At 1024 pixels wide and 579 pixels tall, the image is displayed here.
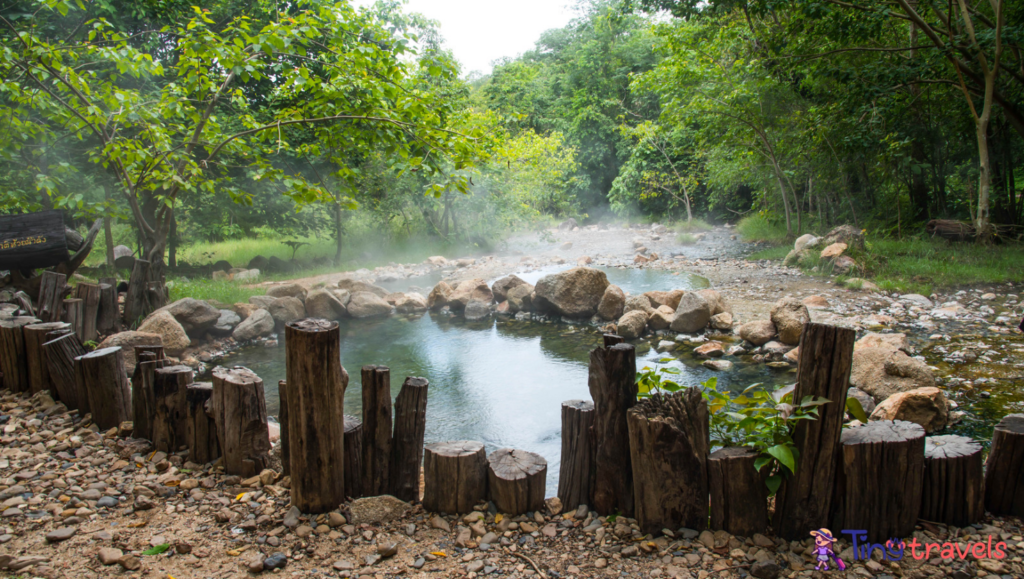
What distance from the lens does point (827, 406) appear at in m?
2.16

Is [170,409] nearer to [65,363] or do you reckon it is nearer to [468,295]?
[65,363]

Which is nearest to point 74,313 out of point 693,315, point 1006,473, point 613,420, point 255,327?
point 255,327

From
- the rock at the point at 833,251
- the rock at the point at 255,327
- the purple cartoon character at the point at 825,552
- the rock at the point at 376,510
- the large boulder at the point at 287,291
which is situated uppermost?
the rock at the point at 833,251

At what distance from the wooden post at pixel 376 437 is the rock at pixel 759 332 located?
5.24 metres

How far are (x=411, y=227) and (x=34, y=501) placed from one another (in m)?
15.1

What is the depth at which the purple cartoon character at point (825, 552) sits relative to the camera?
83.0 inches

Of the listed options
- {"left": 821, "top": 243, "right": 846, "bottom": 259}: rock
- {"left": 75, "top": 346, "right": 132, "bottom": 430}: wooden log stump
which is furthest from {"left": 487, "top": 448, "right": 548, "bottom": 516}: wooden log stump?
{"left": 821, "top": 243, "right": 846, "bottom": 259}: rock

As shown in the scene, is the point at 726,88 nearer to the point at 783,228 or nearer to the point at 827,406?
the point at 783,228

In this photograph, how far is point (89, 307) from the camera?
6.05 m

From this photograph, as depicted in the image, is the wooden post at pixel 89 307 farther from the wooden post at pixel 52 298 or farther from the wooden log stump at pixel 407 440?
the wooden log stump at pixel 407 440

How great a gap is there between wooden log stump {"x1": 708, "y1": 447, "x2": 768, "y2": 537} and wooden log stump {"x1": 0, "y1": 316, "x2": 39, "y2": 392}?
4713mm

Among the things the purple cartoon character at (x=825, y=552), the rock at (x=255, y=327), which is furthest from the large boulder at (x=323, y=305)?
the purple cartoon character at (x=825, y=552)

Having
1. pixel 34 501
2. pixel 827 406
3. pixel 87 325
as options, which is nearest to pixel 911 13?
pixel 827 406

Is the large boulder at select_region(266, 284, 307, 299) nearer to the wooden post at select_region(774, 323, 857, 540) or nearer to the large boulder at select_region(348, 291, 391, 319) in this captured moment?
the large boulder at select_region(348, 291, 391, 319)
